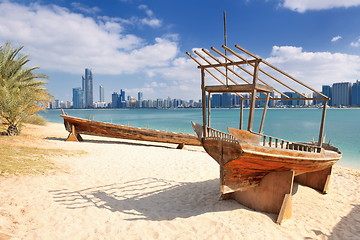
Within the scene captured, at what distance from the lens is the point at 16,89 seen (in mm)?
15578

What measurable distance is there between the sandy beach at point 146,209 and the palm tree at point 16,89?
719 cm

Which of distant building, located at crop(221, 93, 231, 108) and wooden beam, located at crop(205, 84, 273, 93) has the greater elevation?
distant building, located at crop(221, 93, 231, 108)

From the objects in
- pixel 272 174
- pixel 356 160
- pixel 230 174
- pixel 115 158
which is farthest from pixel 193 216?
pixel 356 160

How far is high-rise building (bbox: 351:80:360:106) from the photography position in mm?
142875

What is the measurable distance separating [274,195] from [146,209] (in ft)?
10.2

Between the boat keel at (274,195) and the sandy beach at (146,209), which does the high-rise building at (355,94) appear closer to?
the sandy beach at (146,209)

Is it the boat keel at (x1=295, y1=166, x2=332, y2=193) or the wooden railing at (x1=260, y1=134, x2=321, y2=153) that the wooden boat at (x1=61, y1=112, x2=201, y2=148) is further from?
the wooden railing at (x1=260, y1=134, x2=321, y2=153)

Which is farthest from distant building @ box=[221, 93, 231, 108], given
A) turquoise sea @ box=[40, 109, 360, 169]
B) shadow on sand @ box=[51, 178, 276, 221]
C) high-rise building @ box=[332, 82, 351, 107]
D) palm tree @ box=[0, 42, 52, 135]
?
shadow on sand @ box=[51, 178, 276, 221]

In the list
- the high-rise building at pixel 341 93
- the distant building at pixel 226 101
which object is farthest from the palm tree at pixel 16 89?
the high-rise building at pixel 341 93

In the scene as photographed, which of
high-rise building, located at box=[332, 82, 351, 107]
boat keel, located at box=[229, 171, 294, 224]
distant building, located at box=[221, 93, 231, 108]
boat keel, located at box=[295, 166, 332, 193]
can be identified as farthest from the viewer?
distant building, located at box=[221, 93, 231, 108]

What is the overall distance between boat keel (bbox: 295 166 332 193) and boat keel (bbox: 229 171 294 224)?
2.95m

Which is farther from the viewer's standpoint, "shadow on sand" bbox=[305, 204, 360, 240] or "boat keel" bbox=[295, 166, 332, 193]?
"boat keel" bbox=[295, 166, 332, 193]

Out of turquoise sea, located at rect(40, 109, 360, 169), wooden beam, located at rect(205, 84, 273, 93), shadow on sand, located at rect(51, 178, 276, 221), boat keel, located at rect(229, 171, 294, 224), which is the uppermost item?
wooden beam, located at rect(205, 84, 273, 93)

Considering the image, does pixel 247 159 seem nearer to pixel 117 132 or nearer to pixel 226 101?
pixel 117 132
